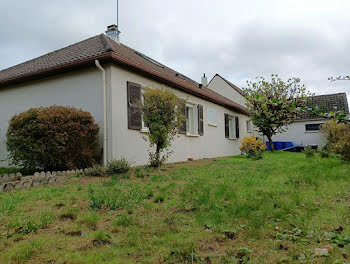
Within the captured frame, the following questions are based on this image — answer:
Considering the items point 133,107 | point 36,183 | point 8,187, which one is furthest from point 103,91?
point 8,187

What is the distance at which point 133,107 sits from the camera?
28.2 feet

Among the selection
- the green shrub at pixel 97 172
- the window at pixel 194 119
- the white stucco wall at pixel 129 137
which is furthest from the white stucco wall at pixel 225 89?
the green shrub at pixel 97 172

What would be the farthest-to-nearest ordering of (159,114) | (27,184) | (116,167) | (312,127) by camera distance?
(312,127)
(159,114)
(116,167)
(27,184)

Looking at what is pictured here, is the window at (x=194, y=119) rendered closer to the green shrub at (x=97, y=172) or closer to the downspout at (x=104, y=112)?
the downspout at (x=104, y=112)

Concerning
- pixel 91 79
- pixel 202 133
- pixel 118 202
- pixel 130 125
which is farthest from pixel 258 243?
pixel 202 133

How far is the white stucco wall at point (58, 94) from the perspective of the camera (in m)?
8.30

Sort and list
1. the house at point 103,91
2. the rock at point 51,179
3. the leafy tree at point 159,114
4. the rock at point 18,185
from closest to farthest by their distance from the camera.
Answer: the rock at point 18,185
the rock at point 51,179
the leafy tree at point 159,114
the house at point 103,91

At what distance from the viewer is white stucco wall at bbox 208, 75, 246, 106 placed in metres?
21.9

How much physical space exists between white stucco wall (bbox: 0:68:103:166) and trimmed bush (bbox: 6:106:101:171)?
3.76 feet

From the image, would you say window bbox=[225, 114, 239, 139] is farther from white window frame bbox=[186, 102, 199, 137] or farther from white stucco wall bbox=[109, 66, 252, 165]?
white stucco wall bbox=[109, 66, 252, 165]

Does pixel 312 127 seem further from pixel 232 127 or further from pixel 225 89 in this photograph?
pixel 232 127

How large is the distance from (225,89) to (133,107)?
50.1ft

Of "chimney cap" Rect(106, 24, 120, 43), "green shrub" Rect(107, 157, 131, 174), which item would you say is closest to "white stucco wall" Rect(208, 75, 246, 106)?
"chimney cap" Rect(106, 24, 120, 43)

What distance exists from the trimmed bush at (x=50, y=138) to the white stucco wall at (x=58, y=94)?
1.14 metres
